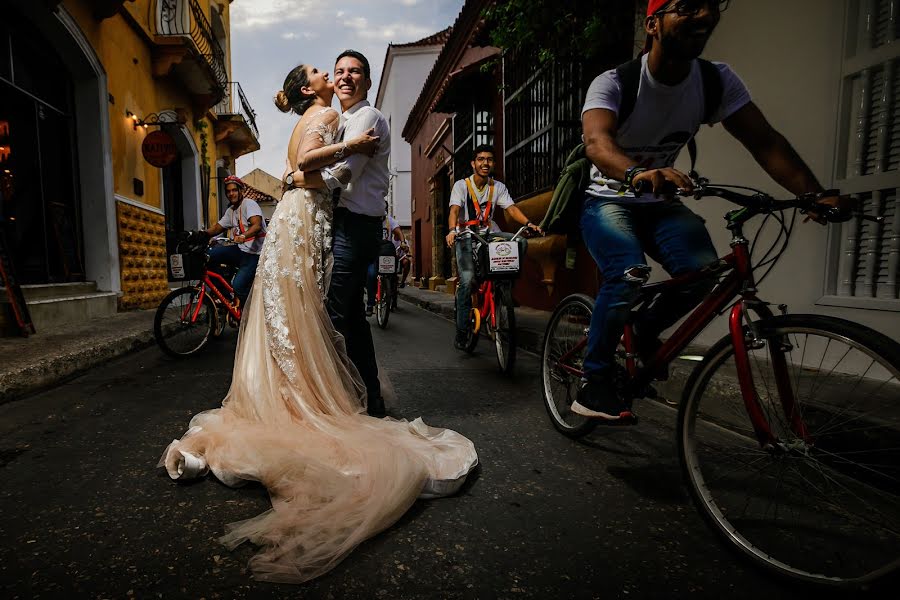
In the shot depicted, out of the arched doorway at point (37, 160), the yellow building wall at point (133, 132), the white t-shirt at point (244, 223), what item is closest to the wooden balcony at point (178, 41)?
the yellow building wall at point (133, 132)

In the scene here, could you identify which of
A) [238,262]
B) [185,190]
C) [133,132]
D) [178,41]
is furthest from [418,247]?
[238,262]

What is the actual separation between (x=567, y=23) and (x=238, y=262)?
13.5 feet

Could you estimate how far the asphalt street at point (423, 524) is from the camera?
133cm

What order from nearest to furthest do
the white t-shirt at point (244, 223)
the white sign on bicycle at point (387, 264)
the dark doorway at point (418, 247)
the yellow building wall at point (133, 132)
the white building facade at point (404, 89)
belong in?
1. the white t-shirt at point (244, 223)
2. the white sign on bicycle at point (387, 264)
3. the yellow building wall at point (133, 132)
4. the dark doorway at point (418, 247)
5. the white building facade at point (404, 89)

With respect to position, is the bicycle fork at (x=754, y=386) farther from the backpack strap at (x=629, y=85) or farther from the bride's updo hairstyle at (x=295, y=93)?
the bride's updo hairstyle at (x=295, y=93)

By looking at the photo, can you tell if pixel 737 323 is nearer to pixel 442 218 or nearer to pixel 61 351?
pixel 61 351

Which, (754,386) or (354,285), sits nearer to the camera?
(754,386)

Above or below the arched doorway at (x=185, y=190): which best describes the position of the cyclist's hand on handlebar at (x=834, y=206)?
below

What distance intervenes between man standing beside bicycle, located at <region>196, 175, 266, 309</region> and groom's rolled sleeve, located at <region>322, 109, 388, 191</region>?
274cm

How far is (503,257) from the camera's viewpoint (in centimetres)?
392

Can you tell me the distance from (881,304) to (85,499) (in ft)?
13.4

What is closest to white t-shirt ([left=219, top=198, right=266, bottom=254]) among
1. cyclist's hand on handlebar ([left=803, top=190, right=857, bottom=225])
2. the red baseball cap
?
the red baseball cap

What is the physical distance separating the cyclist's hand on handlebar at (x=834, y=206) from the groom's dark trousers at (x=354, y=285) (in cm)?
193

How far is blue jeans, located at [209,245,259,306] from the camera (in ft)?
16.5
